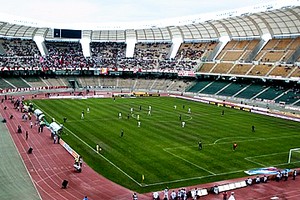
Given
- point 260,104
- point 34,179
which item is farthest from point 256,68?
point 34,179

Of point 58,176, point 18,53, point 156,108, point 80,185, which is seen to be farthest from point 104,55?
point 80,185

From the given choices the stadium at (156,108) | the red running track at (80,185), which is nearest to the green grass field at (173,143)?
the stadium at (156,108)

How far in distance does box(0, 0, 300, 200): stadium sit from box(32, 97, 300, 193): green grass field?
155mm

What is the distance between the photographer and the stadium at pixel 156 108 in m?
28.1

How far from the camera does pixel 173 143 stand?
3884 cm

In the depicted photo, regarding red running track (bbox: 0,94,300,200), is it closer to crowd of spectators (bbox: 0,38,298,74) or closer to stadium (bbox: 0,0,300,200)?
stadium (bbox: 0,0,300,200)

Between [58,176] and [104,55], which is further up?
[104,55]

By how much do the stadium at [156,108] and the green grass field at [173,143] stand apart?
0.16 metres

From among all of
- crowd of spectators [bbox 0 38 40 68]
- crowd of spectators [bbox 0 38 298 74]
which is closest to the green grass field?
crowd of spectators [bbox 0 38 40 68]

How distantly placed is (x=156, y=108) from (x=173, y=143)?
1007 inches

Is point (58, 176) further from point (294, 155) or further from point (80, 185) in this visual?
point (294, 155)

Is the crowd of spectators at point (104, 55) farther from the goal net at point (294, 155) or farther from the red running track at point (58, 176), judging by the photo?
the goal net at point (294, 155)

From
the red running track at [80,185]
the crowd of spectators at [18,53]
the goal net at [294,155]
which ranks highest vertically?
the crowd of spectators at [18,53]

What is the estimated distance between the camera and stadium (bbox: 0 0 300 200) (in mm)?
28078
